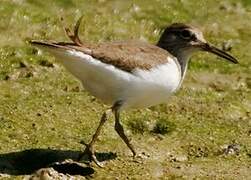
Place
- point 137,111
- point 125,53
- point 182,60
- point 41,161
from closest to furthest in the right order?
point 125,53 → point 41,161 → point 182,60 → point 137,111

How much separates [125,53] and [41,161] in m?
2.06

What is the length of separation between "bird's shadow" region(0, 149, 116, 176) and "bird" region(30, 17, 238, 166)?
0.37m

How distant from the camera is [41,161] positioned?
11164 millimetres

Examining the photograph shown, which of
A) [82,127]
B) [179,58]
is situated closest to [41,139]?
[82,127]

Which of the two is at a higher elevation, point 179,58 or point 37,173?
point 179,58

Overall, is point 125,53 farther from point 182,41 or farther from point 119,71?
point 182,41

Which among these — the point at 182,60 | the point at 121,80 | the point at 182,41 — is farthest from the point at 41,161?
the point at 182,41

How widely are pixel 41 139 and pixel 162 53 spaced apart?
7.69 ft

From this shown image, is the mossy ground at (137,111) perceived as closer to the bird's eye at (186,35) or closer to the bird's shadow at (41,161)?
the bird's shadow at (41,161)

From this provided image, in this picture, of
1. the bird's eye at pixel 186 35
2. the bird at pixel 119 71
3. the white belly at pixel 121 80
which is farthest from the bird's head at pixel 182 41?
the white belly at pixel 121 80

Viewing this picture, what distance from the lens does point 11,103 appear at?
12914 mm

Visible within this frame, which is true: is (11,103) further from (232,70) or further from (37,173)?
(232,70)

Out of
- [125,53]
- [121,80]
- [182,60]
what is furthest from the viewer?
[182,60]

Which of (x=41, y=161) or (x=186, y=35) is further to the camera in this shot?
(x=186, y=35)
